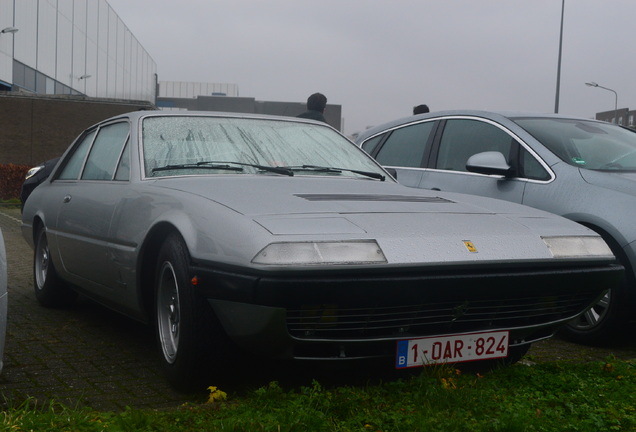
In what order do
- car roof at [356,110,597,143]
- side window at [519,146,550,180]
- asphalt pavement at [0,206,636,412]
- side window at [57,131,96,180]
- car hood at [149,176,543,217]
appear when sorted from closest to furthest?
car hood at [149,176,543,217] → asphalt pavement at [0,206,636,412] → side window at [519,146,550,180] → side window at [57,131,96,180] → car roof at [356,110,597,143]

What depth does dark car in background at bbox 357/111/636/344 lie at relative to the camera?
16.9ft

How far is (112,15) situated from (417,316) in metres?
58.2

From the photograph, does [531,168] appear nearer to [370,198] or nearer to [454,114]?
[454,114]

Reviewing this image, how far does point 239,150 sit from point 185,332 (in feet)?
4.88

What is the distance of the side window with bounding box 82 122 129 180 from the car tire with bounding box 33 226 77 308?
0.77 m

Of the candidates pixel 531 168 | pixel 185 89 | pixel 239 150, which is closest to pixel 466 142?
Result: pixel 531 168

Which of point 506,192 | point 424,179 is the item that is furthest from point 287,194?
point 424,179

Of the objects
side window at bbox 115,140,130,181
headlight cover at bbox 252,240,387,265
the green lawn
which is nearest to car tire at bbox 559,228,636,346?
the green lawn

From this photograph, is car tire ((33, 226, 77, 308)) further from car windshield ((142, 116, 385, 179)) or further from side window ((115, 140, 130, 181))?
car windshield ((142, 116, 385, 179))

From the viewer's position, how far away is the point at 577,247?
390cm

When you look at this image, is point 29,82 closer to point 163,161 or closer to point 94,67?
point 94,67

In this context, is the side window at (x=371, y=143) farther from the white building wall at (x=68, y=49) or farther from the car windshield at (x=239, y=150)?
the white building wall at (x=68, y=49)

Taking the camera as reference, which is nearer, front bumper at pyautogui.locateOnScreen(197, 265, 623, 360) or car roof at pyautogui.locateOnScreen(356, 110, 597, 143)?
front bumper at pyautogui.locateOnScreen(197, 265, 623, 360)

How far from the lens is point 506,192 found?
19.7 feet
